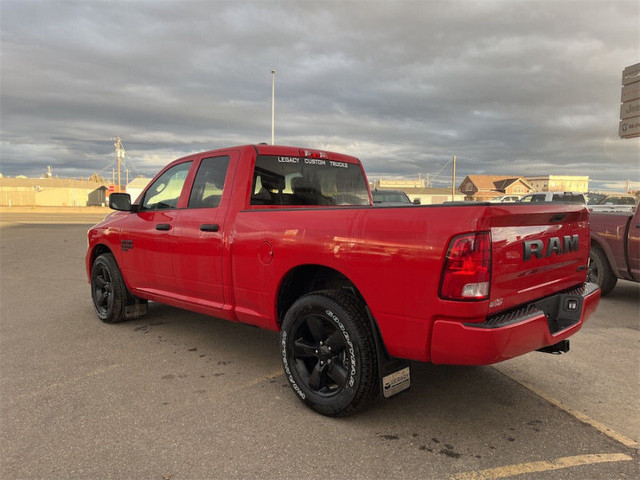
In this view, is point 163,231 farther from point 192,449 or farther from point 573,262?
point 573,262

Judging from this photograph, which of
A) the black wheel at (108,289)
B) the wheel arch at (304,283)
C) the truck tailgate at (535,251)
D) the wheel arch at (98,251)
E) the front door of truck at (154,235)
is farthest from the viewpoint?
the wheel arch at (98,251)

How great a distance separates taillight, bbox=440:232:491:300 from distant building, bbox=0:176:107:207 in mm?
86023

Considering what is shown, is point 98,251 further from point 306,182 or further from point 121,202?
point 306,182

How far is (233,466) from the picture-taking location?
2541 millimetres

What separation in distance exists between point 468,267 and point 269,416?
1722mm

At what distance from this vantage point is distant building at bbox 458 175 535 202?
238 feet

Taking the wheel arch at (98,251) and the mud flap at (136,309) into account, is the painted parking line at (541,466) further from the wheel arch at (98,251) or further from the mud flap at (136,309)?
the wheel arch at (98,251)

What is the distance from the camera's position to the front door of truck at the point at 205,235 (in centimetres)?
392

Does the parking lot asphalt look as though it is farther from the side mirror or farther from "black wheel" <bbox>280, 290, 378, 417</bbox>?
the side mirror

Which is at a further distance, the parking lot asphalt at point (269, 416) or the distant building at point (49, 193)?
the distant building at point (49, 193)

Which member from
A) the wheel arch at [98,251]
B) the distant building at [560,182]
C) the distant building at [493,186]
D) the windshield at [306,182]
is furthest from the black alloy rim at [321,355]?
the distant building at [560,182]

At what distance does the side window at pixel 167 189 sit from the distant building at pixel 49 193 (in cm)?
8244

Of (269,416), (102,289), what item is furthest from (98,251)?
(269,416)

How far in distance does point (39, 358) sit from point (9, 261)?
8.13m
